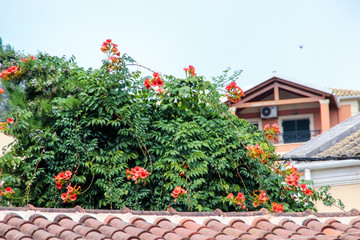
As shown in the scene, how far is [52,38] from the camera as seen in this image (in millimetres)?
8500

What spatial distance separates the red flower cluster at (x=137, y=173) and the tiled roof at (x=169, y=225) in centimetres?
140

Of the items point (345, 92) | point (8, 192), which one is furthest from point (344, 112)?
point (8, 192)

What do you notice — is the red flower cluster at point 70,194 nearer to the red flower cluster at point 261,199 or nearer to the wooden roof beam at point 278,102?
the red flower cluster at point 261,199

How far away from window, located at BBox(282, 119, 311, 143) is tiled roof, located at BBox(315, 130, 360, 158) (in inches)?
517

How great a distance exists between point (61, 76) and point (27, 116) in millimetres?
826

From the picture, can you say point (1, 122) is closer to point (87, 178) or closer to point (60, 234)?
point (87, 178)

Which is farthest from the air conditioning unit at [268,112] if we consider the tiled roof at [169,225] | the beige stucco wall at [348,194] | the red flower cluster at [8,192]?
the tiled roof at [169,225]

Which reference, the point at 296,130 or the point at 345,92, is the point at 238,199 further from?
the point at 345,92

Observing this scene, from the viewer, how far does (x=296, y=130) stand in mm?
23469

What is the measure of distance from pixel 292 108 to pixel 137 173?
18.1m

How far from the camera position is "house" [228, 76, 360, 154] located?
2256 cm

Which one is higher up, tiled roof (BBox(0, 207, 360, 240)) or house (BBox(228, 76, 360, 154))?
house (BBox(228, 76, 360, 154))

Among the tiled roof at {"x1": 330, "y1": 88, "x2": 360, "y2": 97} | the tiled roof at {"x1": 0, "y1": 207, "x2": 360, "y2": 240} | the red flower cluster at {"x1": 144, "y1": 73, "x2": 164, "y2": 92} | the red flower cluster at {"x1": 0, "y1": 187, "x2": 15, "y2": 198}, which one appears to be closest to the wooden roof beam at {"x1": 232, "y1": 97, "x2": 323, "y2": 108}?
the tiled roof at {"x1": 330, "y1": 88, "x2": 360, "y2": 97}

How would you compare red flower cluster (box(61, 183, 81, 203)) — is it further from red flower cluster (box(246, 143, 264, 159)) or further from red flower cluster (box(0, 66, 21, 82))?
red flower cluster (box(246, 143, 264, 159))
